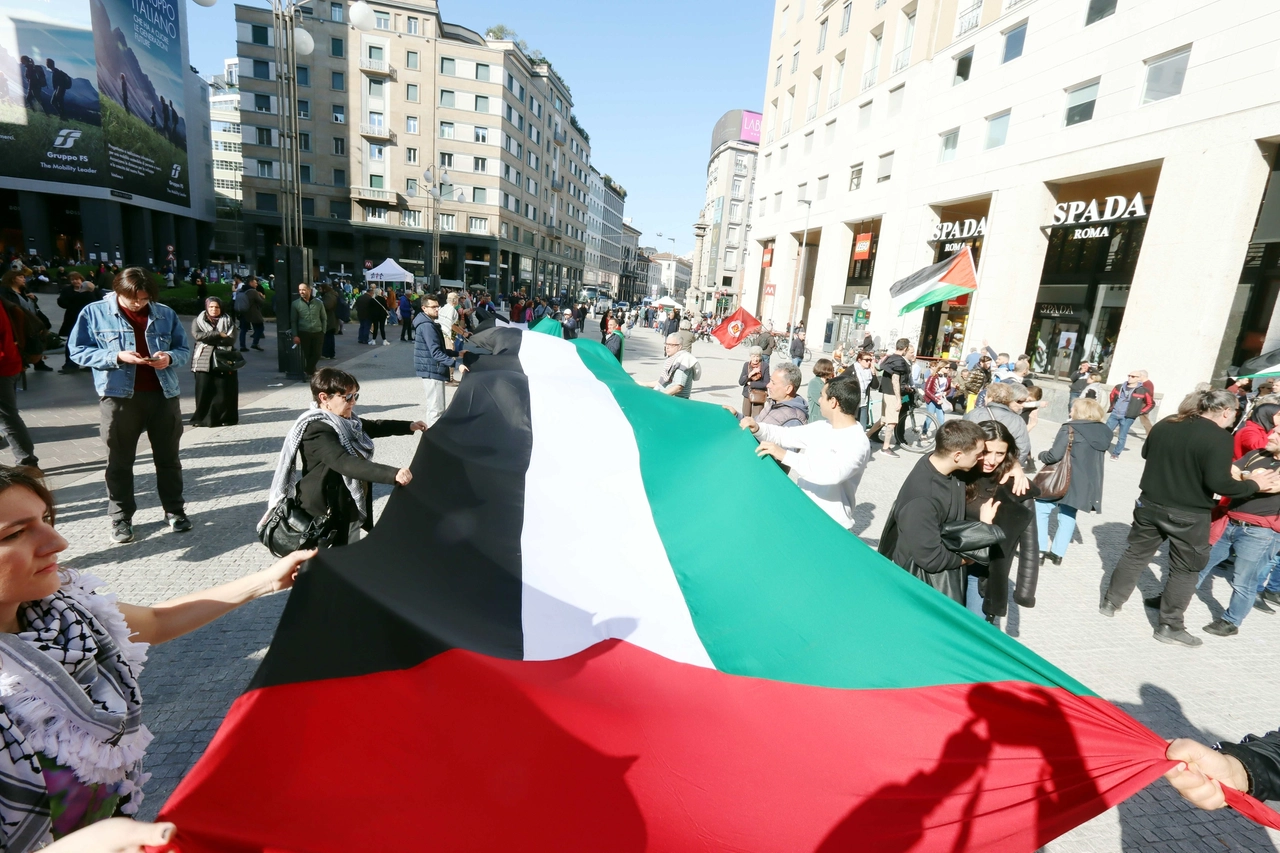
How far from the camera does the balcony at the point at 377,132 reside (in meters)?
48.3

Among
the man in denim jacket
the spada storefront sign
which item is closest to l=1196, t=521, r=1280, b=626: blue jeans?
the man in denim jacket

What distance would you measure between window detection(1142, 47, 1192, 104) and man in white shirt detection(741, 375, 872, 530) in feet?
57.5

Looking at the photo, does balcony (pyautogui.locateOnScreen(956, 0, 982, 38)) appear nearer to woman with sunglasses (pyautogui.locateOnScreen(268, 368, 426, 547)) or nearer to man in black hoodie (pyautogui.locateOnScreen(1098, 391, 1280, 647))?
man in black hoodie (pyautogui.locateOnScreen(1098, 391, 1280, 647))

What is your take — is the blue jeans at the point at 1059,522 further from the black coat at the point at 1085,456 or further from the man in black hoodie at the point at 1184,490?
the man in black hoodie at the point at 1184,490

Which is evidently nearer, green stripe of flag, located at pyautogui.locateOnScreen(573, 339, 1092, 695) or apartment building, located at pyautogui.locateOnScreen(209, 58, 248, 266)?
green stripe of flag, located at pyautogui.locateOnScreen(573, 339, 1092, 695)

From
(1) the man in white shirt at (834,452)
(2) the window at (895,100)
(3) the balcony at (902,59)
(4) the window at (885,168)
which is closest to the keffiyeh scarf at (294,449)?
(1) the man in white shirt at (834,452)

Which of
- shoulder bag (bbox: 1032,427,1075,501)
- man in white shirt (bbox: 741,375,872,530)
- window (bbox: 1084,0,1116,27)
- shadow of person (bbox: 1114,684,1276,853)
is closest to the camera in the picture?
shadow of person (bbox: 1114,684,1276,853)

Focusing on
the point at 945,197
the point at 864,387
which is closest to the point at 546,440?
the point at 864,387

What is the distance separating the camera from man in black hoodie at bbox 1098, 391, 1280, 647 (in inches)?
180

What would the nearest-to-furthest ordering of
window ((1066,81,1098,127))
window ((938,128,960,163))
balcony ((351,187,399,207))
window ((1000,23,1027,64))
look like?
window ((1066,81,1098,127)) < window ((1000,23,1027,64)) < window ((938,128,960,163)) < balcony ((351,187,399,207))

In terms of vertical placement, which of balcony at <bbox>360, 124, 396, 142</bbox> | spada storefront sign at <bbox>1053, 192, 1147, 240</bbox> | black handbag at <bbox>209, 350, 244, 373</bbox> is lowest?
black handbag at <bbox>209, 350, 244, 373</bbox>

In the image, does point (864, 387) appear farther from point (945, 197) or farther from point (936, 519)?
point (945, 197)

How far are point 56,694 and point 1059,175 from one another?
22821mm

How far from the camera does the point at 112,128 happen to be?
3588 cm
